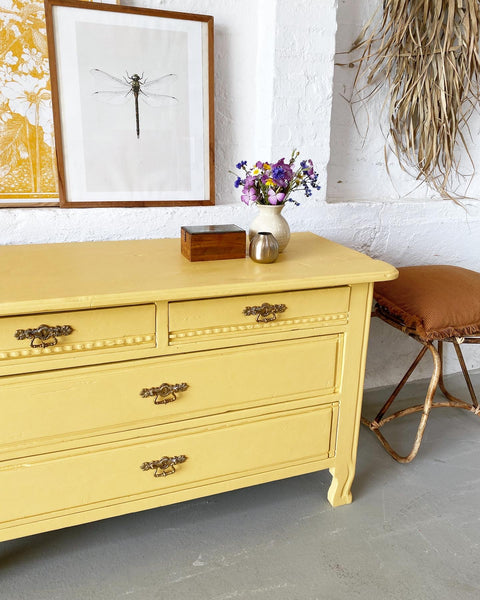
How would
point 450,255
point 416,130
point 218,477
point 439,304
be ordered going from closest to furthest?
point 218,477
point 439,304
point 416,130
point 450,255

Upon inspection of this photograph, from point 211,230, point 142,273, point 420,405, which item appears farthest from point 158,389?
point 420,405

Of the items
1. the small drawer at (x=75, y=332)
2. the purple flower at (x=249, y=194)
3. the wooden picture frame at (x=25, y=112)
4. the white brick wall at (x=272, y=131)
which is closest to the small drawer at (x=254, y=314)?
the small drawer at (x=75, y=332)

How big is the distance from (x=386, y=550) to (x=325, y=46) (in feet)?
6.99

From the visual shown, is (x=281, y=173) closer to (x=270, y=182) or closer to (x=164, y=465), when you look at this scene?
(x=270, y=182)

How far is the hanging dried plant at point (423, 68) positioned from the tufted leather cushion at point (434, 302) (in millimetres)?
749

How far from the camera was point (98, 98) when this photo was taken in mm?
2057

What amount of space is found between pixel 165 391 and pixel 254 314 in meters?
0.39

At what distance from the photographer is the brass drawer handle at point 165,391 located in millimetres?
1652

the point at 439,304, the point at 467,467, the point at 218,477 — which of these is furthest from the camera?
the point at 467,467

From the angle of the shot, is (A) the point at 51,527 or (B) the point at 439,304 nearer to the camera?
(A) the point at 51,527

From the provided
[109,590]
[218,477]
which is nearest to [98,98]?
[218,477]

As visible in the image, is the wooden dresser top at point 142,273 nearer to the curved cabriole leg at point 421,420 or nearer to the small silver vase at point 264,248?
the small silver vase at point 264,248

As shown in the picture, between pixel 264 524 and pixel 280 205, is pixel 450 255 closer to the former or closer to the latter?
pixel 280 205

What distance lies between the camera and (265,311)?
1.70 metres
